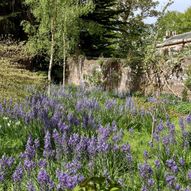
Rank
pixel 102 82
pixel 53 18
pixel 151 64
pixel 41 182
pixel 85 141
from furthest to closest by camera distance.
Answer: pixel 102 82 < pixel 53 18 < pixel 151 64 < pixel 85 141 < pixel 41 182

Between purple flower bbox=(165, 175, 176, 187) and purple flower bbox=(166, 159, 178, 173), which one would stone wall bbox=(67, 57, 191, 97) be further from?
purple flower bbox=(165, 175, 176, 187)

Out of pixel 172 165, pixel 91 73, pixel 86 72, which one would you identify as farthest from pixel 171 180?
pixel 86 72

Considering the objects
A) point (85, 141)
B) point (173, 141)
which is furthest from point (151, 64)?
point (85, 141)

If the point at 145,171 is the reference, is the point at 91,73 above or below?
below

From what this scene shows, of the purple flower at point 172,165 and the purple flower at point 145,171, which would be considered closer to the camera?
the purple flower at point 145,171

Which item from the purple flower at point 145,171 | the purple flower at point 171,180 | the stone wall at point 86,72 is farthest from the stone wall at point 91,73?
the purple flower at point 171,180

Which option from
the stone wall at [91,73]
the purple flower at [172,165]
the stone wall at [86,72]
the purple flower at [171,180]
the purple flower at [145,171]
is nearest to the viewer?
the purple flower at [171,180]

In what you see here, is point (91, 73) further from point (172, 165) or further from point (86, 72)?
point (172, 165)

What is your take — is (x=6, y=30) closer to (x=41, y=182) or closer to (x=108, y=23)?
(x=108, y=23)

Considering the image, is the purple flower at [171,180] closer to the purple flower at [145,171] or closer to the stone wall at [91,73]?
the purple flower at [145,171]

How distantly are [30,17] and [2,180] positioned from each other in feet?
78.8

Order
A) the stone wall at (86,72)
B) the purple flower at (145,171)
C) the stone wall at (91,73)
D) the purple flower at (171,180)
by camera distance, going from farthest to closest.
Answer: the stone wall at (86,72) < the stone wall at (91,73) < the purple flower at (145,171) < the purple flower at (171,180)

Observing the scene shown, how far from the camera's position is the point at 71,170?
4695mm

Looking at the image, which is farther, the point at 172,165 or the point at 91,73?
the point at 91,73
